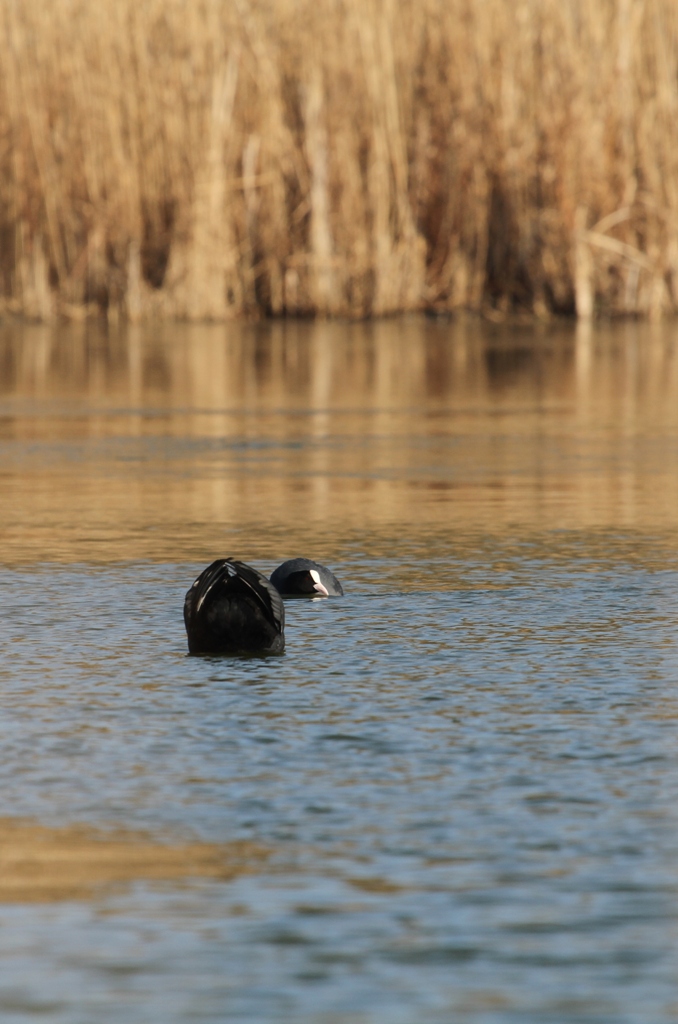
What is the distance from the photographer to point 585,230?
1320cm

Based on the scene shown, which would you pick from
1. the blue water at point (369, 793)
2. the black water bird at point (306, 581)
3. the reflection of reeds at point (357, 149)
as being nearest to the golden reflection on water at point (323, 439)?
the black water bird at point (306, 581)

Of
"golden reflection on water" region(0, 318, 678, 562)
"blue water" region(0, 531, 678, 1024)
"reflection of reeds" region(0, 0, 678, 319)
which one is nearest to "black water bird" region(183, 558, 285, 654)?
"blue water" region(0, 531, 678, 1024)

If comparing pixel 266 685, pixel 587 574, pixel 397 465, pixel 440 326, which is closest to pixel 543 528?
pixel 587 574

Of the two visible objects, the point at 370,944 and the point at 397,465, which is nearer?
the point at 370,944

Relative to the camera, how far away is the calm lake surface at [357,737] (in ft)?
6.66

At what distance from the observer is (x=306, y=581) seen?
4.10 meters

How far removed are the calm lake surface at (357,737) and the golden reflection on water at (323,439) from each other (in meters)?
0.03

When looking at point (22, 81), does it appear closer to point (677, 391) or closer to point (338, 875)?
point (677, 391)

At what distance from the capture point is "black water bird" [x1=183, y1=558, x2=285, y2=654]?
3543 millimetres

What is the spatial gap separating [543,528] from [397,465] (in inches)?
56.2

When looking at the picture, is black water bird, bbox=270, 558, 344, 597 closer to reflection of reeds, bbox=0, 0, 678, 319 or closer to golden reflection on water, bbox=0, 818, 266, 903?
golden reflection on water, bbox=0, 818, 266, 903

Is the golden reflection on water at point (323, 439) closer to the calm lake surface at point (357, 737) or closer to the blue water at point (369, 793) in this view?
the calm lake surface at point (357, 737)

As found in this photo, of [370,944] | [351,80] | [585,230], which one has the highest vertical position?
[351,80]

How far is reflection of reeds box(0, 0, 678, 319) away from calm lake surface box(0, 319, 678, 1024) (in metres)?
6.59
